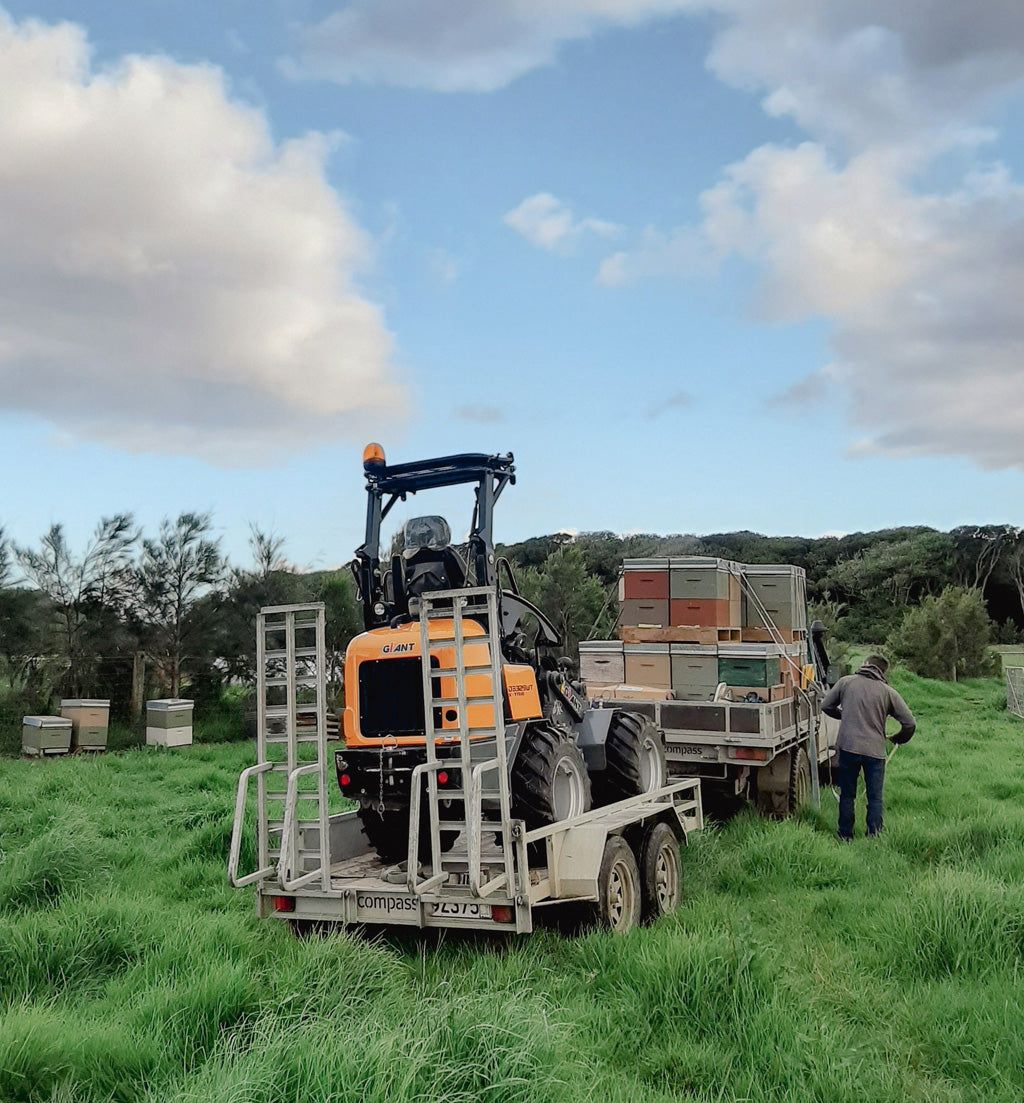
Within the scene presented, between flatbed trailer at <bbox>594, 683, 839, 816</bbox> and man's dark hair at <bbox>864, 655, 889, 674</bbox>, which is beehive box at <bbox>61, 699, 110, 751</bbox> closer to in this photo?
flatbed trailer at <bbox>594, 683, 839, 816</bbox>

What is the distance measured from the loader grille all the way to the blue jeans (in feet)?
15.3

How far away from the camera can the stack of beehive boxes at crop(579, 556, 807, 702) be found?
1039 centimetres

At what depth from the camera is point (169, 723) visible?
19.8 meters

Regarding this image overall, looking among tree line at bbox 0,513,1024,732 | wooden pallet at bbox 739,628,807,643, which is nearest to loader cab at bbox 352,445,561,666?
wooden pallet at bbox 739,628,807,643

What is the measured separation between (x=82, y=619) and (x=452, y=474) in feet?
53.9

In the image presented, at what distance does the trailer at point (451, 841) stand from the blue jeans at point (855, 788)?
2952mm

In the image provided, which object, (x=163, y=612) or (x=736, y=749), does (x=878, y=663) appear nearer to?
(x=736, y=749)

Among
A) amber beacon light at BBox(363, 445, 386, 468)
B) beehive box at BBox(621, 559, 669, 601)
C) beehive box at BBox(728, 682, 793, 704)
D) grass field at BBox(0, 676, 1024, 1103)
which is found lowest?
grass field at BBox(0, 676, 1024, 1103)

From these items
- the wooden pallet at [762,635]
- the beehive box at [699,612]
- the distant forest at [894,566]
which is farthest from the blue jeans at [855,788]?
the distant forest at [894,566]

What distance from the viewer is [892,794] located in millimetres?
11688

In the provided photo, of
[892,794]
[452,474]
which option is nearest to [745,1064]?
[452,474]

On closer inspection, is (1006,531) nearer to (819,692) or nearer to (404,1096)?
(819,692)

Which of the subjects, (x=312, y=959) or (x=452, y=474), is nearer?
(x=312, y=959)

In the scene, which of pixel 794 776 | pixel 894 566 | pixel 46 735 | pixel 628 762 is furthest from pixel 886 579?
pixel 628 762
